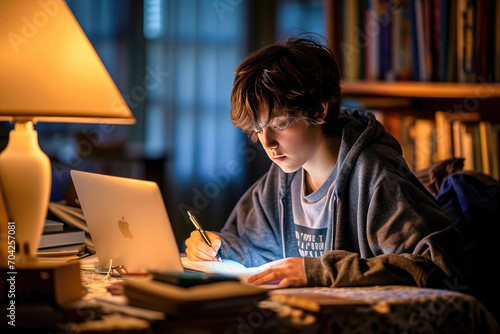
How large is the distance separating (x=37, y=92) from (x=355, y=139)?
721 mm

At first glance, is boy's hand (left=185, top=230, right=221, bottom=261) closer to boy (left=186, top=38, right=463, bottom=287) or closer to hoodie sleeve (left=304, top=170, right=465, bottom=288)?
boy (left=186, top=38, right=463, bottom=287)

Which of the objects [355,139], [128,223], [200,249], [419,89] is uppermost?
[419,89]

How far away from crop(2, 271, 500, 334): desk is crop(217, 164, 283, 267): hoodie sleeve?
1.72 feet

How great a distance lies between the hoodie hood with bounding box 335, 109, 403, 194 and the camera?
1.32 meters

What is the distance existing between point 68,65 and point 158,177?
2315 mm

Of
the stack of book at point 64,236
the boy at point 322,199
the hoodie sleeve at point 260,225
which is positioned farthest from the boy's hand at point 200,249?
the stack of book at point 64,236

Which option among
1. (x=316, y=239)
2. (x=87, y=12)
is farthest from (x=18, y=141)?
(x=87, y=12)

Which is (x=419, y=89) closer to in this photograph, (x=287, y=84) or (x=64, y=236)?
(x=287, y=84)

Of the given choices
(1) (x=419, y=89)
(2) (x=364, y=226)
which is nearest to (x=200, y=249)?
(2) (x=364, y=226)

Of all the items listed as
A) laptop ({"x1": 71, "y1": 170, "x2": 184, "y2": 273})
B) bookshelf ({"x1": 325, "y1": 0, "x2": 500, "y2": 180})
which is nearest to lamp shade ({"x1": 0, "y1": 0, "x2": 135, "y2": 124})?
laptop ({"x1": 71, "y1": 170, "x2": 184, "y2": 273})

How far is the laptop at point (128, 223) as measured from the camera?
3.45ft

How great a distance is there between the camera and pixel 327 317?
848mm

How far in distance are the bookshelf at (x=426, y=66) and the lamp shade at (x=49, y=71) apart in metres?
1.16

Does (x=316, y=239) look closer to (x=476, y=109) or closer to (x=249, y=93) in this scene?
(x=249, y=93)
